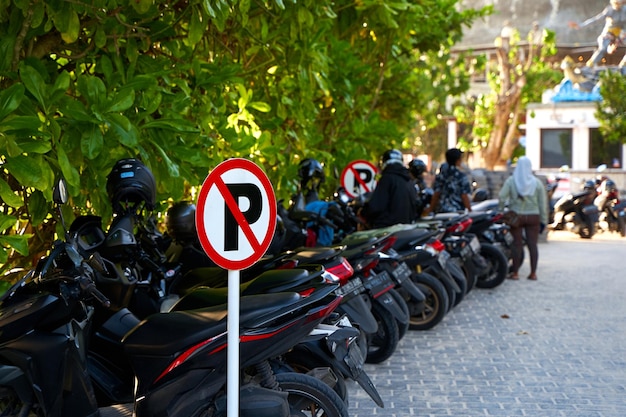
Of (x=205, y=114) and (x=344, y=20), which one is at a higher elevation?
(x=344, y=20)

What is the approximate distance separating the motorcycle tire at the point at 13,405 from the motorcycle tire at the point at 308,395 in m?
1.10

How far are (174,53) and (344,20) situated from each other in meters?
2.80

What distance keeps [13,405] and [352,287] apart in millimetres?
2654

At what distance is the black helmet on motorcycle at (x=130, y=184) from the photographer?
4938 millimetres

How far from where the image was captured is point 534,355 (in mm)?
7973

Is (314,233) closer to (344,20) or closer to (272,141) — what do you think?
(272,141)

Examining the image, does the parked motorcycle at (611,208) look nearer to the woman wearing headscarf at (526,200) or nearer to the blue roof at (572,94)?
the woman wearing headscarf at (526,200)

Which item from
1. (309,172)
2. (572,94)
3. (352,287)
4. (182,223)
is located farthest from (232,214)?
(572,94)

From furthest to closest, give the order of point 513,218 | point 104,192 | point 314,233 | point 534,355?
point 513,218 < point 314,233 < point 534,355 < point 104,192

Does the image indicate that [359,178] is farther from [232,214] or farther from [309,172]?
[232,214]

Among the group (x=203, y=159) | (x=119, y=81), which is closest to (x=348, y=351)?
(x=203, y=159)

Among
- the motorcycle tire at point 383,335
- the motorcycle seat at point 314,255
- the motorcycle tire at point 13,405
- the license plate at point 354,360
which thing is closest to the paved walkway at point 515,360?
Answer: the motorcycle tire at point 383,335

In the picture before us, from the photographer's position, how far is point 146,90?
5598 mm

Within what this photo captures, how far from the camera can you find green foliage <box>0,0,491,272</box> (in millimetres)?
4965
